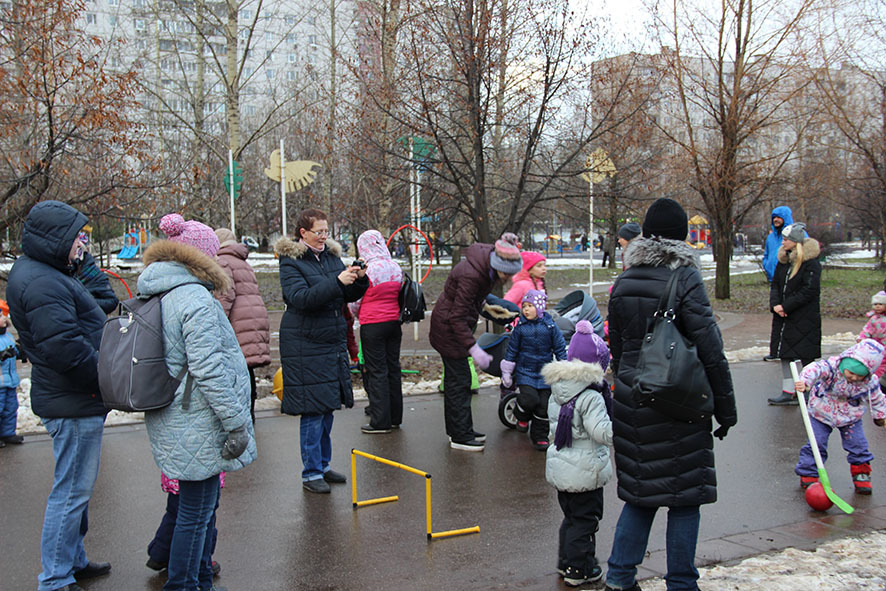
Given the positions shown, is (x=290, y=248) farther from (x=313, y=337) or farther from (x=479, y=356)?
(x=479, y=356)

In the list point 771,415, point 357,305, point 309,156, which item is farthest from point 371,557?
point 309,156

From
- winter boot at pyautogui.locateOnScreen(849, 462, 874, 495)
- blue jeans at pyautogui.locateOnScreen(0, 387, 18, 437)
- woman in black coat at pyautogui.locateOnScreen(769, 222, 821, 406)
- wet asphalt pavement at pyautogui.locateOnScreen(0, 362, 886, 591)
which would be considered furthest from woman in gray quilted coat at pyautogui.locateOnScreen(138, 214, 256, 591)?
woman in black coat at pyautogui.locateOnScreen(769, 222, 821, 406)

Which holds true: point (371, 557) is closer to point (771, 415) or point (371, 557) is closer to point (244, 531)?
point (244, 531)

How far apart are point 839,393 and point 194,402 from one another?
4.67 meters

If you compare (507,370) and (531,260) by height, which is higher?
(531,260)

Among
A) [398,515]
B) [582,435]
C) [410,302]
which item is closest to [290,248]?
[410,302]

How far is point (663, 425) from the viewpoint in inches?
147

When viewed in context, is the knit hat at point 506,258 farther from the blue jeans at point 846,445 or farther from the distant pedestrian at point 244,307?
→ the blue jeans at point 846,445

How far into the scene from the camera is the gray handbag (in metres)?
3.55

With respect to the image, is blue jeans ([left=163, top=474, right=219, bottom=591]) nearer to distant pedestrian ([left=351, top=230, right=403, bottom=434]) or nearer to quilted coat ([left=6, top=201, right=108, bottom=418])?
quilted coat ([left=6, top=201, right=108, bottom=418])

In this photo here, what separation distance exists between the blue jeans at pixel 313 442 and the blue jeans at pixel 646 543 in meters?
2.77

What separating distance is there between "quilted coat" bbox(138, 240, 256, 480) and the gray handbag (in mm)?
1935

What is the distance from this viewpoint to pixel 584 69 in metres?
11.0

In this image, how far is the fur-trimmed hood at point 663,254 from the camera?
12.6 feet
